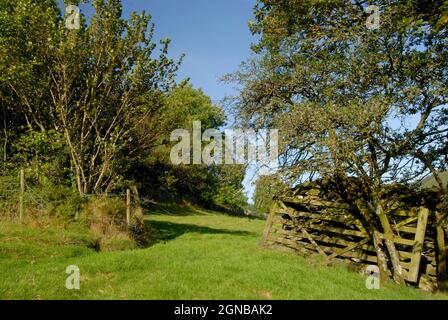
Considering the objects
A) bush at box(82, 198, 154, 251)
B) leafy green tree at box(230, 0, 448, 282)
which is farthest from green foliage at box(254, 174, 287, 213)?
bush at box(82, 198, 154, 251)

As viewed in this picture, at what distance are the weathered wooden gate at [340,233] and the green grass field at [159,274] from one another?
35.3 inches

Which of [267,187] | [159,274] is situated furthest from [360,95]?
[159,274]

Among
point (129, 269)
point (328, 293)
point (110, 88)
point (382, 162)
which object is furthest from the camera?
point (110, 88)

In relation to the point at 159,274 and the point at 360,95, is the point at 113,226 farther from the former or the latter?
the point at 360,95

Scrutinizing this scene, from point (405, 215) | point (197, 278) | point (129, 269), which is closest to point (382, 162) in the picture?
point (405, 215)

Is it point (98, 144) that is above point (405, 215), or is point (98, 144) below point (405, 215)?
above

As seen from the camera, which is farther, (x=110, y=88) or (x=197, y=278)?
(x=110, y=88)

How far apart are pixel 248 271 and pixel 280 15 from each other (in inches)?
383

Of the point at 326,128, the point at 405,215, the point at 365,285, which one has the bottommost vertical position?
the point at 365,285

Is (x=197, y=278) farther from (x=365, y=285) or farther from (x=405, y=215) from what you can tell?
(x=405, y=215)

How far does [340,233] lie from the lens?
1399 cm

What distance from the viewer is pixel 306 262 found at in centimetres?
1365

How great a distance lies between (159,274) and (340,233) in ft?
24.3

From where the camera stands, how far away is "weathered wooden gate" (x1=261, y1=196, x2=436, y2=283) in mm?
11797
